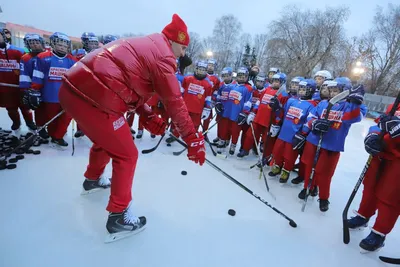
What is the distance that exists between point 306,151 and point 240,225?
148 cm

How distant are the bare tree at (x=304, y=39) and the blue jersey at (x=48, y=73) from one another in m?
24.3

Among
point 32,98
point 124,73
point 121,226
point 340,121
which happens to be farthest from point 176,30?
point 32,98

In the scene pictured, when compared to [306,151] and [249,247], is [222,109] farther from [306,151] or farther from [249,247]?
[249,247]

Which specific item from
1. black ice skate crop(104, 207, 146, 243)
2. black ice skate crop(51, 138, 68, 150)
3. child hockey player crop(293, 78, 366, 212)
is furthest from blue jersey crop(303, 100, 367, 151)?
black ice skate crop(51, 138, 68, 150)

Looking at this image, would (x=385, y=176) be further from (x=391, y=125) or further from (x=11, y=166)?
(x=11, y=166)

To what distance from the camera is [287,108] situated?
3.67m

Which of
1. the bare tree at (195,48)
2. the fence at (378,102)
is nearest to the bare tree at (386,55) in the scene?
the fence at (378,102)

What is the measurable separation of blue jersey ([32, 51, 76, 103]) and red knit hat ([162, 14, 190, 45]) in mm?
2508

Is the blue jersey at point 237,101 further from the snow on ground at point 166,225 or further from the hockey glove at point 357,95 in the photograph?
the hockey glove at point 357,95

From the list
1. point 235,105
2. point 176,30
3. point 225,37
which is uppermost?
point 225,37

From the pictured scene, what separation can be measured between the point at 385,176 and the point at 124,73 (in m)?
2.68

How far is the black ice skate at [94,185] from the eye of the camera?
8.31ft

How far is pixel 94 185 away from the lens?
258cm

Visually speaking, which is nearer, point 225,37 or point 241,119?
point 241,119
